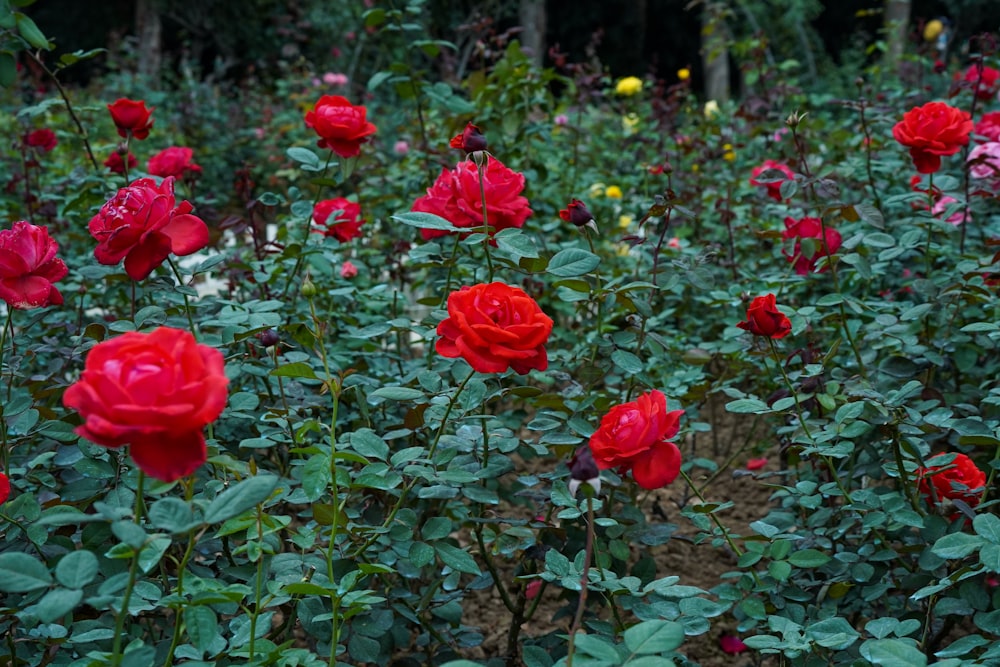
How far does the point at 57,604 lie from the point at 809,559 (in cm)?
85

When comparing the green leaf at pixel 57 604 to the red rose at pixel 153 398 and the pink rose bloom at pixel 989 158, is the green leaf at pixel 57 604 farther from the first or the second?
the pink rose bloom at pixel 989 158

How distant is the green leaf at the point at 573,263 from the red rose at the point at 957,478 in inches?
20.4

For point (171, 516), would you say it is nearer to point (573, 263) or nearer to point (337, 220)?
point (573, 263)

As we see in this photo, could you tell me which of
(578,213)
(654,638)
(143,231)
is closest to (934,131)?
(578,213)

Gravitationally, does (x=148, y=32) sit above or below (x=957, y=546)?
below

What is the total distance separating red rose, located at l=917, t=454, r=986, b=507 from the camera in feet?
3.87

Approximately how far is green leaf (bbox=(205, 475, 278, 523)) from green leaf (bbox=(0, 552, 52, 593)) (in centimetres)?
14

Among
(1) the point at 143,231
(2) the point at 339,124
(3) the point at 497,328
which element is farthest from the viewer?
(2) the point at 339,124

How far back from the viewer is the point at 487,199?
120 centimetres

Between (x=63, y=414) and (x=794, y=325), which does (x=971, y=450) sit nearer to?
(x=794, y=325)

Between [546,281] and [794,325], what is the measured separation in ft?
3.21

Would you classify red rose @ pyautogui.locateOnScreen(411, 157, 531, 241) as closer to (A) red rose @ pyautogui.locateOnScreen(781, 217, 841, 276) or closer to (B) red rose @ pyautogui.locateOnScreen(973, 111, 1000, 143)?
(A) red rose @ pyautogui.locateOnScreen(781, 217, 841, 276)

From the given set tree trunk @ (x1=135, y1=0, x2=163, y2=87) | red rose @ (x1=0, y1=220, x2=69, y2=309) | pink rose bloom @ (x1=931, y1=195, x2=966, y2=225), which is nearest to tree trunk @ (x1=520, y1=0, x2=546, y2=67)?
tree trunk @ (x1=135, y1=0, x2=163, y2=87)

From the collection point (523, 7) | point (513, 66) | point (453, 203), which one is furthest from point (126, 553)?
point (523, 7)
